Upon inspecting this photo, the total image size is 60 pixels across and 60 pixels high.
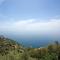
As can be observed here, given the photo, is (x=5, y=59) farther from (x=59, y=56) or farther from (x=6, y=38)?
(x=6, y=38)

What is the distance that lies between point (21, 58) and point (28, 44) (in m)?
2.38

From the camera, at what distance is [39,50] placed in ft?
54.1

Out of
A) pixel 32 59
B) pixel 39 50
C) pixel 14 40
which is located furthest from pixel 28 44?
pixel 14 40

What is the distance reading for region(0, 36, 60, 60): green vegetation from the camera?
14358mm

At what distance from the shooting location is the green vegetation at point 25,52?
14.4m

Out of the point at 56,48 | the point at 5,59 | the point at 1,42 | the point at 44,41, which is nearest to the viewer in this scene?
the point at 5,59

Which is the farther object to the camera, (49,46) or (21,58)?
(49,46)

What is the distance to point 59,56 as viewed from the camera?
15.0 metres

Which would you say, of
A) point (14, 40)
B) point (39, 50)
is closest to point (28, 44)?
point (39, 50)

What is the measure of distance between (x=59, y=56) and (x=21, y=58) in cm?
280

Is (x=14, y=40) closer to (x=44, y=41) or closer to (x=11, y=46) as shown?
(x=11, y=46)

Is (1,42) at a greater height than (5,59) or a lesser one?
greater

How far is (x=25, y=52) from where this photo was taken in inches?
569

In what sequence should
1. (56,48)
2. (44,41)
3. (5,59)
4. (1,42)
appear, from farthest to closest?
(1,42)
(44,41)
(56,48)
(5,59)
